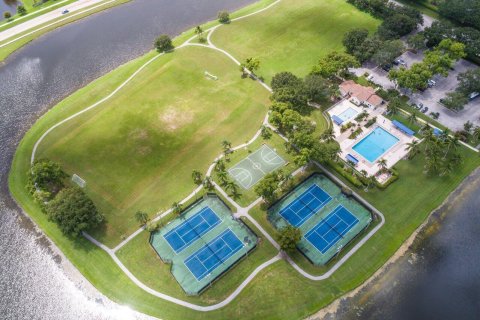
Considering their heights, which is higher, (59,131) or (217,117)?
(59,131)

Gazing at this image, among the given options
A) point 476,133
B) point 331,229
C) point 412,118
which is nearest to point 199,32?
point 412,118

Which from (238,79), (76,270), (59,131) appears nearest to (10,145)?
(59,131)

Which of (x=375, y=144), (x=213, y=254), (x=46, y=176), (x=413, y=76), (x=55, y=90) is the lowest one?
(x=213, y=254)

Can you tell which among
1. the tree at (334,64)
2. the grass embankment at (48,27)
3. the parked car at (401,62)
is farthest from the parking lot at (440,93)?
the grass embankment at (48,27)

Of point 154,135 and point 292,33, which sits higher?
point 292,33

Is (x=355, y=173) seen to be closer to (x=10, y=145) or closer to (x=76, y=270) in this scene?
(x=76, y=270)

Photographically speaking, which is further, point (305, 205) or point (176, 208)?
point (305, 205)

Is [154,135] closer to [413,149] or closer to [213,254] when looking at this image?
[213,254]

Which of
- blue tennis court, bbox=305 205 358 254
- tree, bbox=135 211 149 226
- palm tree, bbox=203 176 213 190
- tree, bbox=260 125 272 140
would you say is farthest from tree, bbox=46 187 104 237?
blue tennis court, bbox=305 205 358 254
